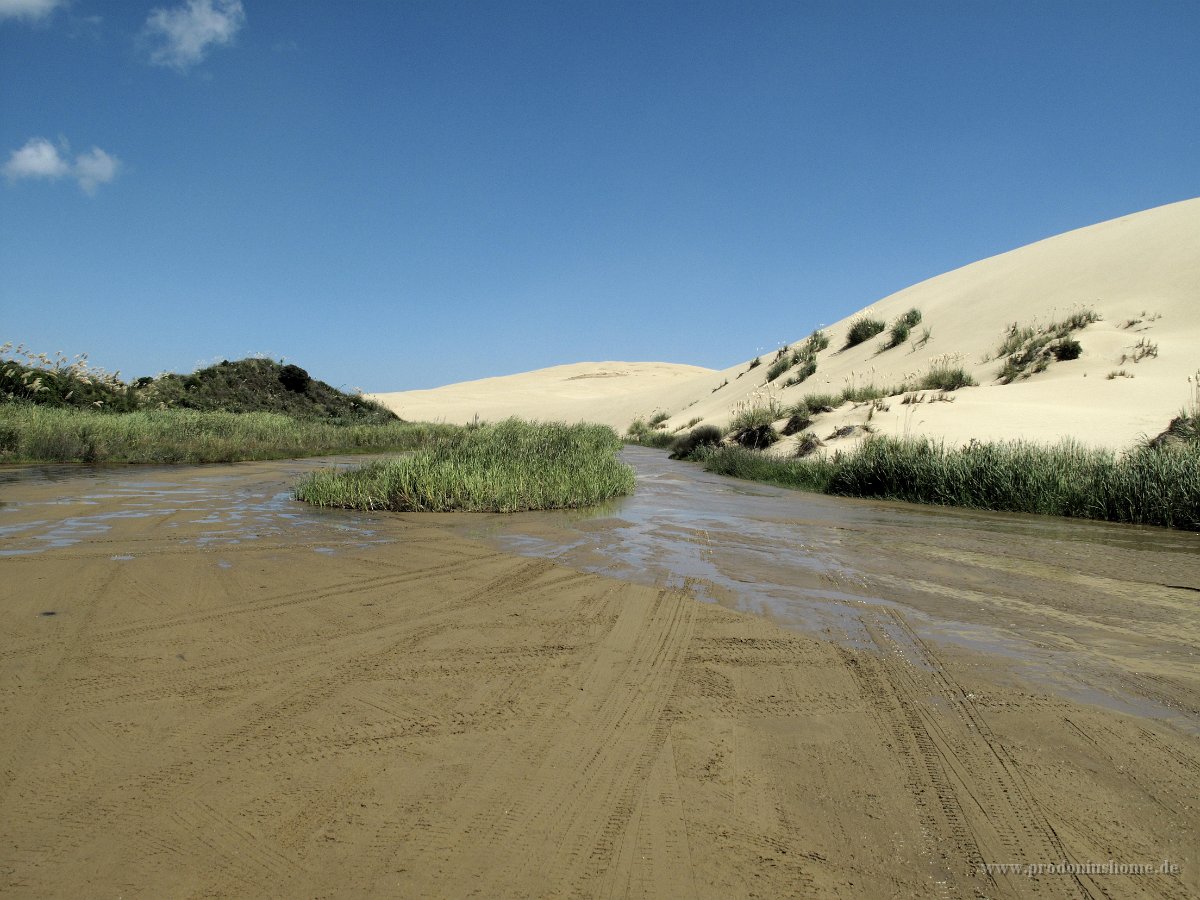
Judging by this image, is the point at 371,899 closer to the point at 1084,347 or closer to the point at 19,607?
the point at 19,607

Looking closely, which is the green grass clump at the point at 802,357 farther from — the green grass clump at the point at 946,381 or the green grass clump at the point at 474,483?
the green grass clump at the point at 474,483

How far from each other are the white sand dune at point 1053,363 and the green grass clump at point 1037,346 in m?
0.32

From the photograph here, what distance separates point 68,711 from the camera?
334 centimetres

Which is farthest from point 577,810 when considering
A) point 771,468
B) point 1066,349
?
point 1066,349

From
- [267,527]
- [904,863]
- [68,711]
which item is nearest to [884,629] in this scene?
[904,863]

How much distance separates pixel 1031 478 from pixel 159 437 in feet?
65.5

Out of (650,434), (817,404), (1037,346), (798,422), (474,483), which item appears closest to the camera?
(474,483)

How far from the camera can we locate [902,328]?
28641 millimetres

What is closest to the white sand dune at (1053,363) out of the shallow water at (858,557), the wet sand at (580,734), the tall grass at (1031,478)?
the tall grass at (1031,478)

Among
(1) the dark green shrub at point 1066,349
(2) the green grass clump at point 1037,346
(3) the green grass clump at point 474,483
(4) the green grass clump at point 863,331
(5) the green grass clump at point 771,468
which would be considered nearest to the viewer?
(3) the green grass clump at point 474,483

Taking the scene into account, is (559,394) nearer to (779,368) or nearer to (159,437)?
(779,368)

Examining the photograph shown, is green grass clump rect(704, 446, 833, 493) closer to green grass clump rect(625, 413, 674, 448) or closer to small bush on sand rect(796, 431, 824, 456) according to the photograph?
small bush on sand rect(796, 431, 824, 456)

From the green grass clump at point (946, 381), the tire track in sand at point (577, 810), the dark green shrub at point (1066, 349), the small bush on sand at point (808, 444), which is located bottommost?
the tire track in sand at point (577, 810)

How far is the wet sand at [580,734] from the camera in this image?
233 centimetres
